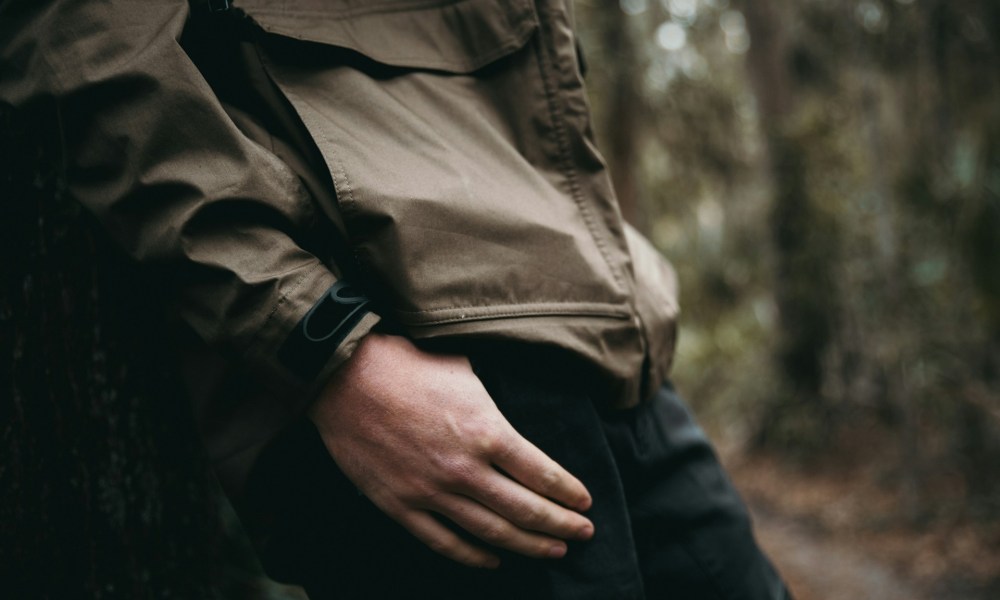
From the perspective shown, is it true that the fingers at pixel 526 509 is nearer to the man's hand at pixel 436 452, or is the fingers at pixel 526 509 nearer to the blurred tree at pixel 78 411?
the man's hand at pixel 436 452

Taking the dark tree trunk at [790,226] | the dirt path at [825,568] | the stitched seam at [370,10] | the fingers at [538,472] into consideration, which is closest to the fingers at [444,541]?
the fingers at [538,472]

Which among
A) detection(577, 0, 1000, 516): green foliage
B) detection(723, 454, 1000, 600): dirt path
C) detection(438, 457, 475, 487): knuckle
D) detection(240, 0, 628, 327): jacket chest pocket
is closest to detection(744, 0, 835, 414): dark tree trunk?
detection(577, 0, 1000, 516): green foliage

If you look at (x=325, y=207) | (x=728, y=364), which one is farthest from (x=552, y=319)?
(x=728, y=364)

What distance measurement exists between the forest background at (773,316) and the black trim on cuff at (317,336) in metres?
0.64

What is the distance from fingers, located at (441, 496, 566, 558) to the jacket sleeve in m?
0.26

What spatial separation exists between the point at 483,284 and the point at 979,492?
21.2 ft

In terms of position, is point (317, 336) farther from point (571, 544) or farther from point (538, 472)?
point (571, 544)

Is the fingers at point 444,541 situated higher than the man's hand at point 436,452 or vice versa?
the man's hand at point 436,452

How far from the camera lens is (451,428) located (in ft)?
2.82

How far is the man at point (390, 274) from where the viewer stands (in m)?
0.86

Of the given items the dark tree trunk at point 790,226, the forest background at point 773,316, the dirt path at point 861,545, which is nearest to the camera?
the forest background at point 773,316

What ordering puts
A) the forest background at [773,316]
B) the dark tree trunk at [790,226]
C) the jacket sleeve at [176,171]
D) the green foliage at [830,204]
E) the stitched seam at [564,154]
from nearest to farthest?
the jacket sleeve at [176,171] < the stitched seam at [564,154] < the forest background at [773,316] < the green foliage at [830,204] < the dark tree trunk at [790,226]

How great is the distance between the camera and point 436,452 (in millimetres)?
857

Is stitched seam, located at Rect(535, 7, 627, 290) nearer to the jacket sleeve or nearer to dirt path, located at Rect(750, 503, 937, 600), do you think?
the jacket sleeve
